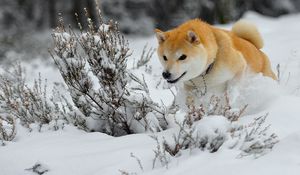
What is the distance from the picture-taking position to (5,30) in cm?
1558

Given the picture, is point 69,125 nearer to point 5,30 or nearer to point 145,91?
point 145,91

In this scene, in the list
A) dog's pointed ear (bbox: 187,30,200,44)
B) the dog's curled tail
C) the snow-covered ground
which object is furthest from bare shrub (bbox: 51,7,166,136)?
the dog's curled tail

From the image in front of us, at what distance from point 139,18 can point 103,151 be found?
37.7 ft

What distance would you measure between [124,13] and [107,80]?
35.6ft

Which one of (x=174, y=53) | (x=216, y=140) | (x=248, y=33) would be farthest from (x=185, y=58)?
(x=248, y=33)

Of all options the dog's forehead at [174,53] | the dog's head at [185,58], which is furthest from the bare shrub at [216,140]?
the dog's forehead at [174,53]

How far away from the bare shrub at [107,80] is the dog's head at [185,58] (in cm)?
33

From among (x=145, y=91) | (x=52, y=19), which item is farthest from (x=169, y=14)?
(x=145, y=91)

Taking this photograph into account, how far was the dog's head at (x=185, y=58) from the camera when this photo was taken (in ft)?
14.9

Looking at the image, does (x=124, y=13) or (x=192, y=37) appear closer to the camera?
(x=192, y=37)

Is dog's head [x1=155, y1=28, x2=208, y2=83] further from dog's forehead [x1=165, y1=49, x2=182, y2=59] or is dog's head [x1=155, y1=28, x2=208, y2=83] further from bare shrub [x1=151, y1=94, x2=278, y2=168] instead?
bare shrub [x1=151, y1=94, x2=278, y2=168]

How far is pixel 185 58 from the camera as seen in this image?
4.61 m

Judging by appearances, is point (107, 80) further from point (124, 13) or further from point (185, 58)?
point (124, 13)

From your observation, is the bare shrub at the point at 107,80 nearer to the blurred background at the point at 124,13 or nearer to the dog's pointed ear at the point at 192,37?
the dog's pointed ear at the point at 192,37
